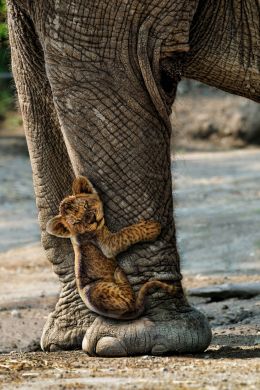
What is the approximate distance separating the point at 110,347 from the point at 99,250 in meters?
0.43

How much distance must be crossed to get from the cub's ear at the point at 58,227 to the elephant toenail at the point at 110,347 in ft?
1.67

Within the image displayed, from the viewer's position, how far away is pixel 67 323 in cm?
705

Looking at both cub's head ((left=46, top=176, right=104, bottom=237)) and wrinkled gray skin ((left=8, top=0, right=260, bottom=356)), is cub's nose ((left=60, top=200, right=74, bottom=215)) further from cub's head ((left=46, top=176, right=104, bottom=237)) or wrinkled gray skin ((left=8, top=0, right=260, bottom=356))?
wrinkled gray skin ((left=8, top=0, right=260, bottom=356))

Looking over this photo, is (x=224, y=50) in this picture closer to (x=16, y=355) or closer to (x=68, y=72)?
(x=68, y=72)

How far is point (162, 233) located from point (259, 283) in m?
2.40

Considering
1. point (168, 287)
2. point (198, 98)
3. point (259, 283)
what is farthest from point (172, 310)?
point (198, 98)

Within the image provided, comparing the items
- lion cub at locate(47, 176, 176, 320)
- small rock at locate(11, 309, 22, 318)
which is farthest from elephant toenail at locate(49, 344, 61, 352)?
small rock at locate(11, 309, 22, 318)

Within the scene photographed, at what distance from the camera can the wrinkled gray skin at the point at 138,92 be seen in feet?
20.7

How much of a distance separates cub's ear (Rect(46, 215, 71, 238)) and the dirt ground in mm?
557

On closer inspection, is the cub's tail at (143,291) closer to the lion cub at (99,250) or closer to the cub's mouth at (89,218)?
the lion cub at (99,250)

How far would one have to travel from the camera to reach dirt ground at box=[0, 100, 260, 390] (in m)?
5.83

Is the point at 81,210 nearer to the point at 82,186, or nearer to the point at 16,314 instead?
the point at 82,186

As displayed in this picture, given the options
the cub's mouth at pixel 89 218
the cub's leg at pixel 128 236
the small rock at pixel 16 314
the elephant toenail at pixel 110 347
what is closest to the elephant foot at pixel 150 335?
the elephant toenail at pixel 110 347

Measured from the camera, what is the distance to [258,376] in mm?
5691
